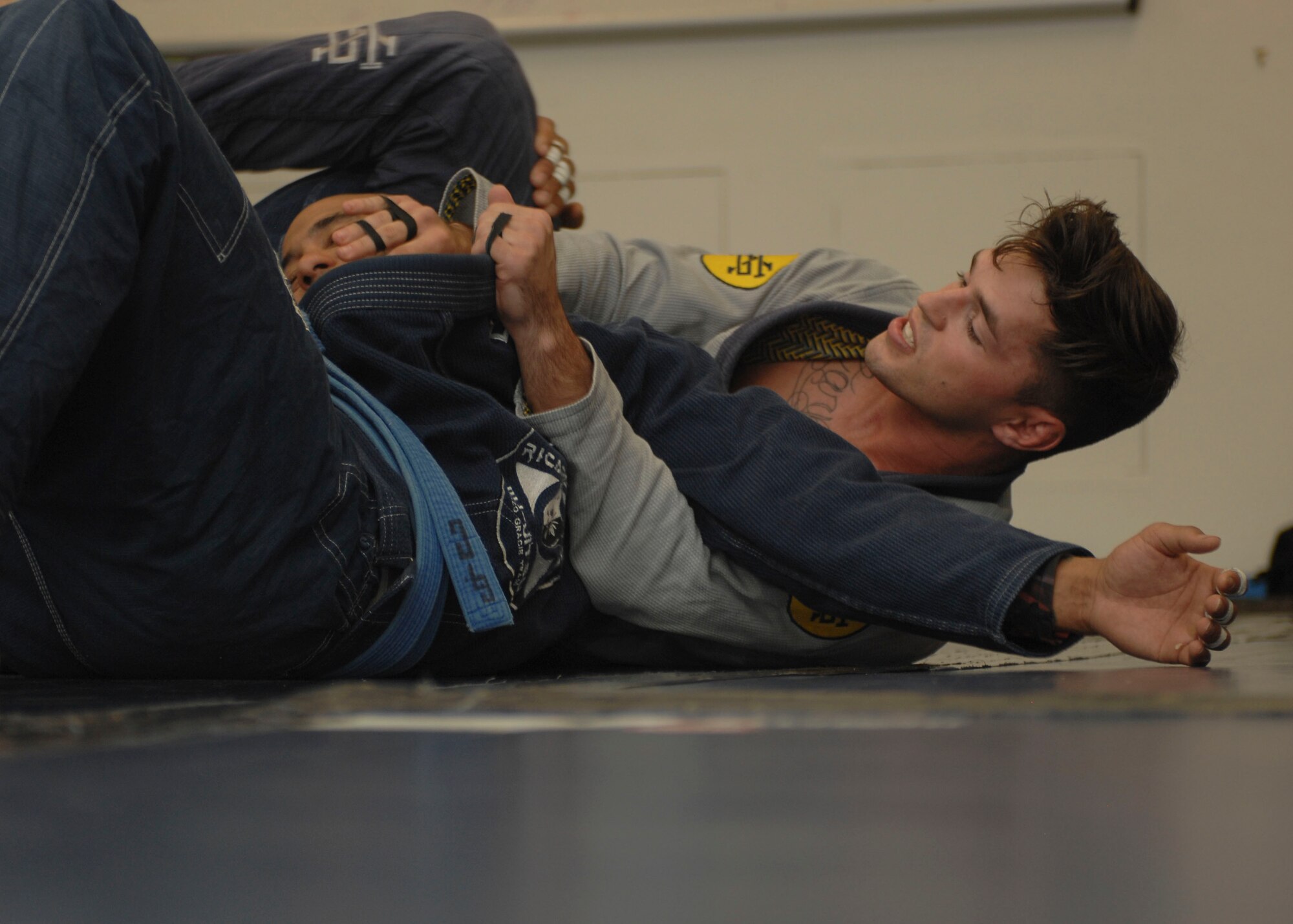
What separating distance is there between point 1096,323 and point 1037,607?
0.44 m

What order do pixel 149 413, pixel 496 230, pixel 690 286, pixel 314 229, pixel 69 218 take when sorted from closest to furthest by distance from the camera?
pixel 69 218 < pixel 149 413 < pixel 496 230 < pixel 314 229 < pixel 690 286

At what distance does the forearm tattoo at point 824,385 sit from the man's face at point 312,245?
0.56m

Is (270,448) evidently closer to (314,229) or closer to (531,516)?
(531,516)

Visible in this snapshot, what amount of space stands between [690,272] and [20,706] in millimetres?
998

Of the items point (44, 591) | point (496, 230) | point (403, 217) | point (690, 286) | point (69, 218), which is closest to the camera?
point (69, 218)

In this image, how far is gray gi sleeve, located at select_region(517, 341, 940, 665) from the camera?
3.67 ft

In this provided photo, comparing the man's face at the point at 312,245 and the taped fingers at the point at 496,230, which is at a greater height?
the taped fingers at the point at 496,230

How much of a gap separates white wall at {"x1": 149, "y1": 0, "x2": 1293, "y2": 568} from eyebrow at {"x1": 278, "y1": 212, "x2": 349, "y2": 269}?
180cm

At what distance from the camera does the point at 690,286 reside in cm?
153

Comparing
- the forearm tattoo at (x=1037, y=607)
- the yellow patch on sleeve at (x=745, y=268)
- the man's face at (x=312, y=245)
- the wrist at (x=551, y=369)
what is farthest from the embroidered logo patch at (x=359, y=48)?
the forearm tattoo at (x=1037, y=607)

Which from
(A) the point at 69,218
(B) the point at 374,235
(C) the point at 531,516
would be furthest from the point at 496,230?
(A) the point at 69,218

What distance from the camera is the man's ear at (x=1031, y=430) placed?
1.38 m

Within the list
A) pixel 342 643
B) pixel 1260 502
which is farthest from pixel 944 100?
pixel 342 643

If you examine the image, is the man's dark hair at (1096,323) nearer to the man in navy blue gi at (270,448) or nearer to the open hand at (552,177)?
the man in navy blue gi at (270,448)
